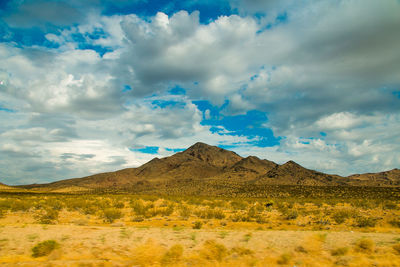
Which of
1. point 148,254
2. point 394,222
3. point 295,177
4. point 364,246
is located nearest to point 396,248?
point 364,246

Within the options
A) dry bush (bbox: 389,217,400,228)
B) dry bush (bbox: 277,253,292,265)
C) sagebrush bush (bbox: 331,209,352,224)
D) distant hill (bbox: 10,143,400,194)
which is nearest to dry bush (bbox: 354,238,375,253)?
dry bush (bbox: 277,253,292,265)

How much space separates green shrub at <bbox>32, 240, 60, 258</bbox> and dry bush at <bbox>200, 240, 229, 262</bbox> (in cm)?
523

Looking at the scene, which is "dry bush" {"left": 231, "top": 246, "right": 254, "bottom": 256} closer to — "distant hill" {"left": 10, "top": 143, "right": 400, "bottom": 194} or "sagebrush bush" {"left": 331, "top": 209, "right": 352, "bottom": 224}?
"sagebrush bush" {"left": 331, "top": 209, "right": 352, "bottom": 224}

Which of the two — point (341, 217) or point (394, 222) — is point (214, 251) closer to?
point (341, 217)

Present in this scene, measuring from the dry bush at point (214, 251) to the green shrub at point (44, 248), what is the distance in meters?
5.23

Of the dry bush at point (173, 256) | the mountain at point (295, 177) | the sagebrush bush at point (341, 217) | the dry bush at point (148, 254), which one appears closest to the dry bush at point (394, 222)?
the sagebrush bush at point (341, 217)

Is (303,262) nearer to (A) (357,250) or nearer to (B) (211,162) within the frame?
(A) (357,250)

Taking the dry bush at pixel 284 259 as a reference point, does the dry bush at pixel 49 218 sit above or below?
above

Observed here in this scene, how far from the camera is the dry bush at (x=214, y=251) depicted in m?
8.27

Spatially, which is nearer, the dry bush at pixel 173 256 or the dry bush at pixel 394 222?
the dry bush at pixel 173 256

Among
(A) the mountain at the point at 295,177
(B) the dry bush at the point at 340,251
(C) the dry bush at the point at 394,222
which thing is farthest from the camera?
(A) the mountain at the point at 295,177

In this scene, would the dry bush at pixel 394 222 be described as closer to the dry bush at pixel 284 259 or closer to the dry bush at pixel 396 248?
the dry bush at pixel 396 248

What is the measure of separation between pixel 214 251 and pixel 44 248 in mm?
5853

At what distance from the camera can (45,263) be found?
757 centimetres
